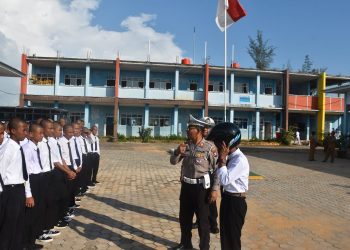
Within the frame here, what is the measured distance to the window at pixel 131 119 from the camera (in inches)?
1233

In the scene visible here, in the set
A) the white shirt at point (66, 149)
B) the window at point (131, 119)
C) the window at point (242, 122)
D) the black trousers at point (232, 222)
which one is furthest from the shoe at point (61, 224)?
the window at point (242, 122)

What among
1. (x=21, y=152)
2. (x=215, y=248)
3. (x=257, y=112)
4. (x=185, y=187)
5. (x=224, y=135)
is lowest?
(x=215, y=248)

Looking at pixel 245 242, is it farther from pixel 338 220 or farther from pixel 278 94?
pixel 278 94

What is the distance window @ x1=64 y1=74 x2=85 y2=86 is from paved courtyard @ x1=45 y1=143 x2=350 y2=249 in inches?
843

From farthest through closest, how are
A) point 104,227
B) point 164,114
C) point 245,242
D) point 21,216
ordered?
point 164,114 < point 104,227 < point 245,242 < point 21,216

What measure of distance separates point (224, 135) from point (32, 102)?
29062mm

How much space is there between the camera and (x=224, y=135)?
366 centimetres

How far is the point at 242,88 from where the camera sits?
108 ft

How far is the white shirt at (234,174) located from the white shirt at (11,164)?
7.42 feet

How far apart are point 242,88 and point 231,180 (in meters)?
30.1

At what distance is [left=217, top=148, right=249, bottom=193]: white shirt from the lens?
3.68 metres

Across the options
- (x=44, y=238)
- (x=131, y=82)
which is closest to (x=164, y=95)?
(x=131, y=82)

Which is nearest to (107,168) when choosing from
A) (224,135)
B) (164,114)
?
(224,135)

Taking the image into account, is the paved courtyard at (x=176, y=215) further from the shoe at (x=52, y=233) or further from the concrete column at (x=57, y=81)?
the concrete column at (x=57, y=81)
